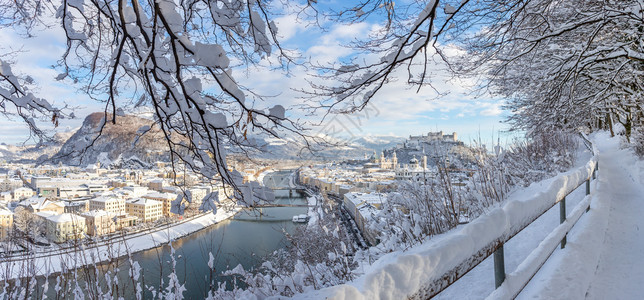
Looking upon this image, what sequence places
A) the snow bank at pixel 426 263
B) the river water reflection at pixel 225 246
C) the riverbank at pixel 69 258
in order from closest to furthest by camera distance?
1. the snow bank at pixel 426 263
2. the riverbank at pixel 69 258
3. the river water reflection at pixel 225 246

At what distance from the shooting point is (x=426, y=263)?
0.80 m

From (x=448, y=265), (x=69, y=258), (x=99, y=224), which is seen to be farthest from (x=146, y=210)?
(x=448, y=265)

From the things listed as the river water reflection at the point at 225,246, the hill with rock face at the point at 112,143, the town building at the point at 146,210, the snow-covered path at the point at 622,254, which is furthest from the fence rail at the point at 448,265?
the town building at the point at 146,210

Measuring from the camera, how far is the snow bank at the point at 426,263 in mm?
665

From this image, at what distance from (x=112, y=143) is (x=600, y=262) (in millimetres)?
4236

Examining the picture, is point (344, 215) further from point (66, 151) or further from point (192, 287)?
point (66, 151)

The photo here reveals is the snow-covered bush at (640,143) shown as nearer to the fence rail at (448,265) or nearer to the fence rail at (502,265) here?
the fence rail at (502,265)

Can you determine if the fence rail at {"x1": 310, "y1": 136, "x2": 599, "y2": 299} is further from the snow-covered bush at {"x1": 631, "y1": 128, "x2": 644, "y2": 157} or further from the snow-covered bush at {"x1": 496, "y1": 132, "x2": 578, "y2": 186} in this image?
the snow-covered bush at {"x1": 631, "y1": 128, "x2": 644, "y2": 157}

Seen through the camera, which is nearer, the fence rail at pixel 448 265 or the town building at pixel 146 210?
the fence rail at pixel 448 265

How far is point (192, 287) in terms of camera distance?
9328 millimetres

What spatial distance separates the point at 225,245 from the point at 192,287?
4.44 meters

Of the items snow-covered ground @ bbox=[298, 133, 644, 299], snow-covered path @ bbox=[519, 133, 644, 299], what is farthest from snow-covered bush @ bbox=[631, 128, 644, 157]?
snow-covered path @ bbox=[519, 133, 644, 299]

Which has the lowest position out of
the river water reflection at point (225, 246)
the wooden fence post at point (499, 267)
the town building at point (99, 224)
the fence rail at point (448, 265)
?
the river water reflection at point (225, 246)

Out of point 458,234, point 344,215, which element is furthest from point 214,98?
point 344,215
